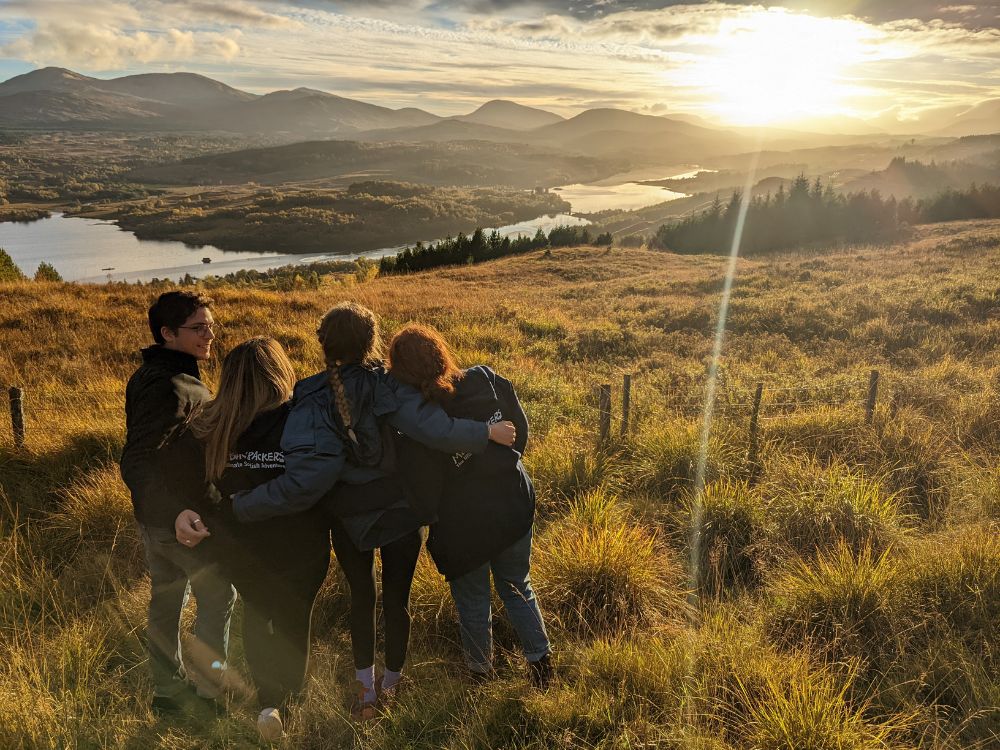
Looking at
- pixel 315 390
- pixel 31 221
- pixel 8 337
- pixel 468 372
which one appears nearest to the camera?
pixel 315 390

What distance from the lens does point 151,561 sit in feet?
9.89

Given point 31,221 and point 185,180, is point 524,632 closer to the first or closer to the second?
point 31,221

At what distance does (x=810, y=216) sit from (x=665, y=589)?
69.1m

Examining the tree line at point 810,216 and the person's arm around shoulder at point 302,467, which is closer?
the person's arm around shoulder at point 302,467

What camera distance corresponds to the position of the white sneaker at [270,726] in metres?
2.82

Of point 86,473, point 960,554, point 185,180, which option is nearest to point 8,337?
point 86,473

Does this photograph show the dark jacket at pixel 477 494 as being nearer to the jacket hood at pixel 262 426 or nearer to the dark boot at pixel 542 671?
the dark boot at pixel 542 671

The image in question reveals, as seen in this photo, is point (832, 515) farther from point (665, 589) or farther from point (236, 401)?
point (236, 401)

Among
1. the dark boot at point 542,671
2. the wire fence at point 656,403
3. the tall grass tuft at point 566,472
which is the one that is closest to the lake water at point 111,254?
the wire fence at point 656,403

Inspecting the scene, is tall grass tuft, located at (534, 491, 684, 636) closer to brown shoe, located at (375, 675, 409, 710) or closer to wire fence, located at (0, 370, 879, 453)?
brown shoe, located at (375, 675, 409, 710)

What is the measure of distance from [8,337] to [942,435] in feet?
50.8

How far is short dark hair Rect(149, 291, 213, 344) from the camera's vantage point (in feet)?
9.23

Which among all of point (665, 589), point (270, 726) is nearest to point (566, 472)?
point (665, 589)

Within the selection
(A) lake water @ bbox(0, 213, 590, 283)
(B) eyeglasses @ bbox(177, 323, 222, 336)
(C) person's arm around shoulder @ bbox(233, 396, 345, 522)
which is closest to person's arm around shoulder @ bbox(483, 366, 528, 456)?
(C) person's arm around shoulder @ bbox(233, 396, 345, 522)
